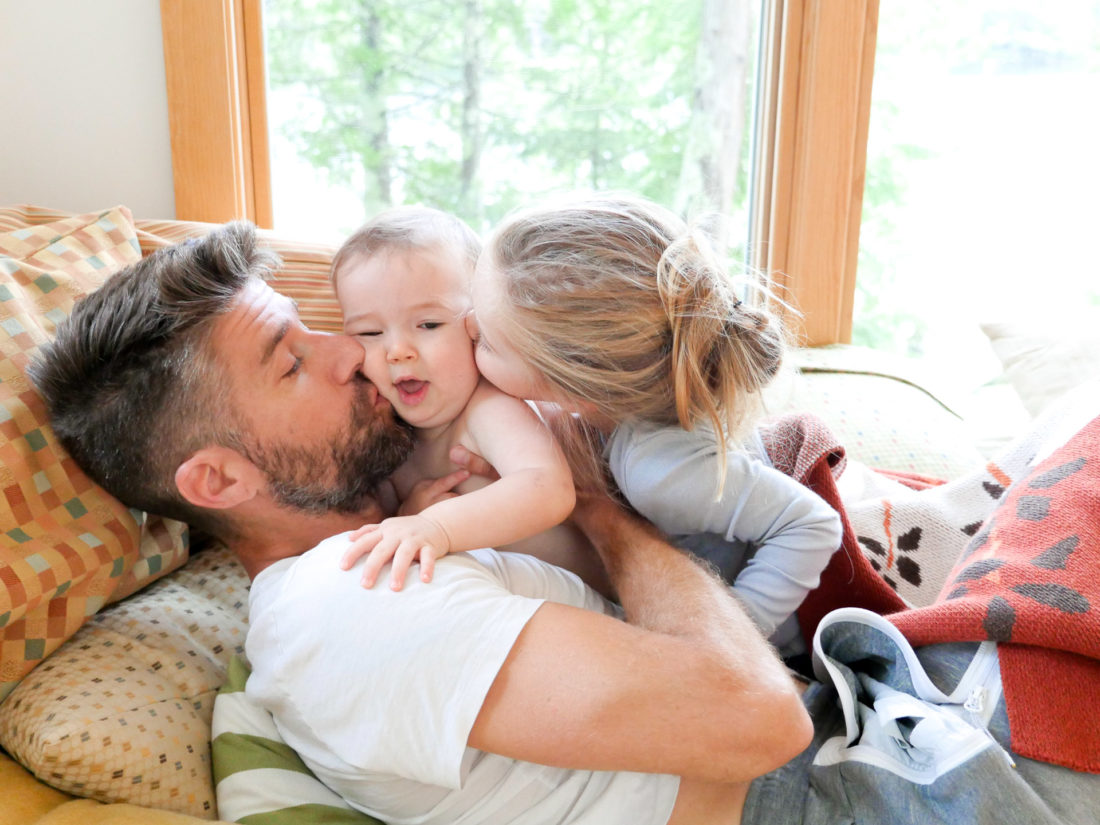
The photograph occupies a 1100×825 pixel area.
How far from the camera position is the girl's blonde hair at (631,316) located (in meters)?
1.14

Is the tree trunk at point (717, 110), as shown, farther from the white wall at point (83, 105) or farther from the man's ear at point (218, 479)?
the man's ear at point (218, 479)

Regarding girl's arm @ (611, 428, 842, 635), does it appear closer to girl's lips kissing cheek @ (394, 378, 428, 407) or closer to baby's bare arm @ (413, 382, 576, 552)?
baby's bare arm @ (413, 382, 576, 552)

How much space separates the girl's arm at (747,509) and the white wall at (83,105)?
1.40 metres

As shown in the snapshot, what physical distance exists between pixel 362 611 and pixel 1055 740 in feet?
2.57

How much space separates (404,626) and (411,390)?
461 mm

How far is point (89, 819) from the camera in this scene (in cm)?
91

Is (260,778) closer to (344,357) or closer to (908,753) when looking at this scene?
(344,357)

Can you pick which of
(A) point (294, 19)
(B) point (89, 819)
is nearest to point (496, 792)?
(B) point (89, 819)

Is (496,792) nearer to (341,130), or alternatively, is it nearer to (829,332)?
(341,130)

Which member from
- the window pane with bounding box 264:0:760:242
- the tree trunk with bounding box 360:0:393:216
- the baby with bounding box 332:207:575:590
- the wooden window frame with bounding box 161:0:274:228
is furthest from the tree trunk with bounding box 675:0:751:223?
the baby with bounding box 332:207:575:590

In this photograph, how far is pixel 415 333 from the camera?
51.1 inches

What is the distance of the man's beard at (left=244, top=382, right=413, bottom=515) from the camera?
123 cm

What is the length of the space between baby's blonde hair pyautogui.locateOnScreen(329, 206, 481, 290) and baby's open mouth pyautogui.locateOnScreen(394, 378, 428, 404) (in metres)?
0.20

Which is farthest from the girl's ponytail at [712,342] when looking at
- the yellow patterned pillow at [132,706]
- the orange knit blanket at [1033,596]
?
the yellow patterned pillow at [132,706]
